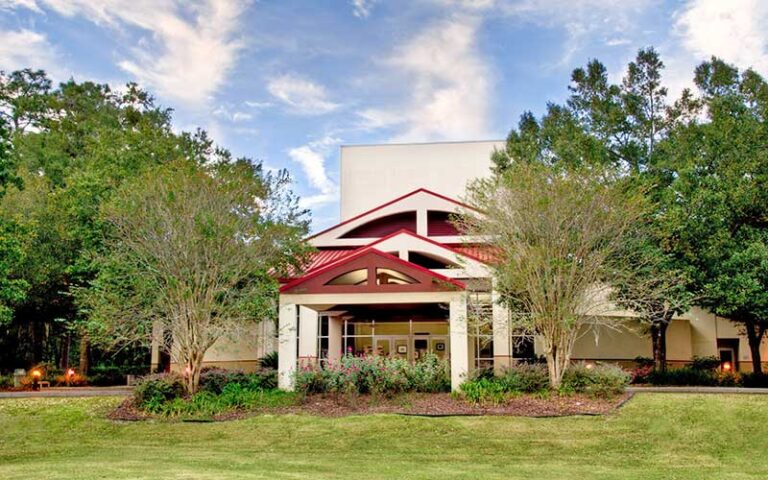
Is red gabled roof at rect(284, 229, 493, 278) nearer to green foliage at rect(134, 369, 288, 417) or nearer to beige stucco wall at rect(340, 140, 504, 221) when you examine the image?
green foliage at rect(134, 369, 288, 417)

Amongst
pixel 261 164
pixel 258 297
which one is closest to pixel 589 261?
pixel 258 297

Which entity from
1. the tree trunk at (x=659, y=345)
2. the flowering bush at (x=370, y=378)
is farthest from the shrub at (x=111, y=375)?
the tree trunk at (x=659, y=345)

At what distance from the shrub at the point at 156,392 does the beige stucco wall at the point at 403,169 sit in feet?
63.7

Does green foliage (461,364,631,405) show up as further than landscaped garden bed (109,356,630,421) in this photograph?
Yes

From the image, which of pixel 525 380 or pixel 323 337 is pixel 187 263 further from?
pixel 525 380

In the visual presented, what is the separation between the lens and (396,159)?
4003 centimetres

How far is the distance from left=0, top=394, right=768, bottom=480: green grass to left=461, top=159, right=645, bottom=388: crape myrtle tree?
3.11 meters

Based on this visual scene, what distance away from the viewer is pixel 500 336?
26.8 m

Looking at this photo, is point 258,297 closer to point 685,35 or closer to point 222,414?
point 222,414

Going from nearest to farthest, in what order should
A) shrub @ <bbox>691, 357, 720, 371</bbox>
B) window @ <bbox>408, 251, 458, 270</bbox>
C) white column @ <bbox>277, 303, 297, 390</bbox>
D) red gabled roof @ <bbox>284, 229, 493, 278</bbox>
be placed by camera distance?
white column @ <bbox>277, 303, 297, 390</bbox>, red gabled roof @ <bbox>284, 229, 493, 278</bbox>, window @ <bbox>408, 251, 458, 270</bbox>, shrub @ <bbox>691, 357, 720, 371</bbox>

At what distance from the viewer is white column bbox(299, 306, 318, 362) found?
94.5 feet

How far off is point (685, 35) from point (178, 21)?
15116 mm

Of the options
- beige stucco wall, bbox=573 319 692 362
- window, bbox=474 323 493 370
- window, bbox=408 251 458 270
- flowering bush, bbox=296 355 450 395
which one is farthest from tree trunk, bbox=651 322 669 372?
flowering bush, bbox=296 355 450 395

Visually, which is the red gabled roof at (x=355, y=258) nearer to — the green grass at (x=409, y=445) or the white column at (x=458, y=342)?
the white column at (x=458, y=342)
